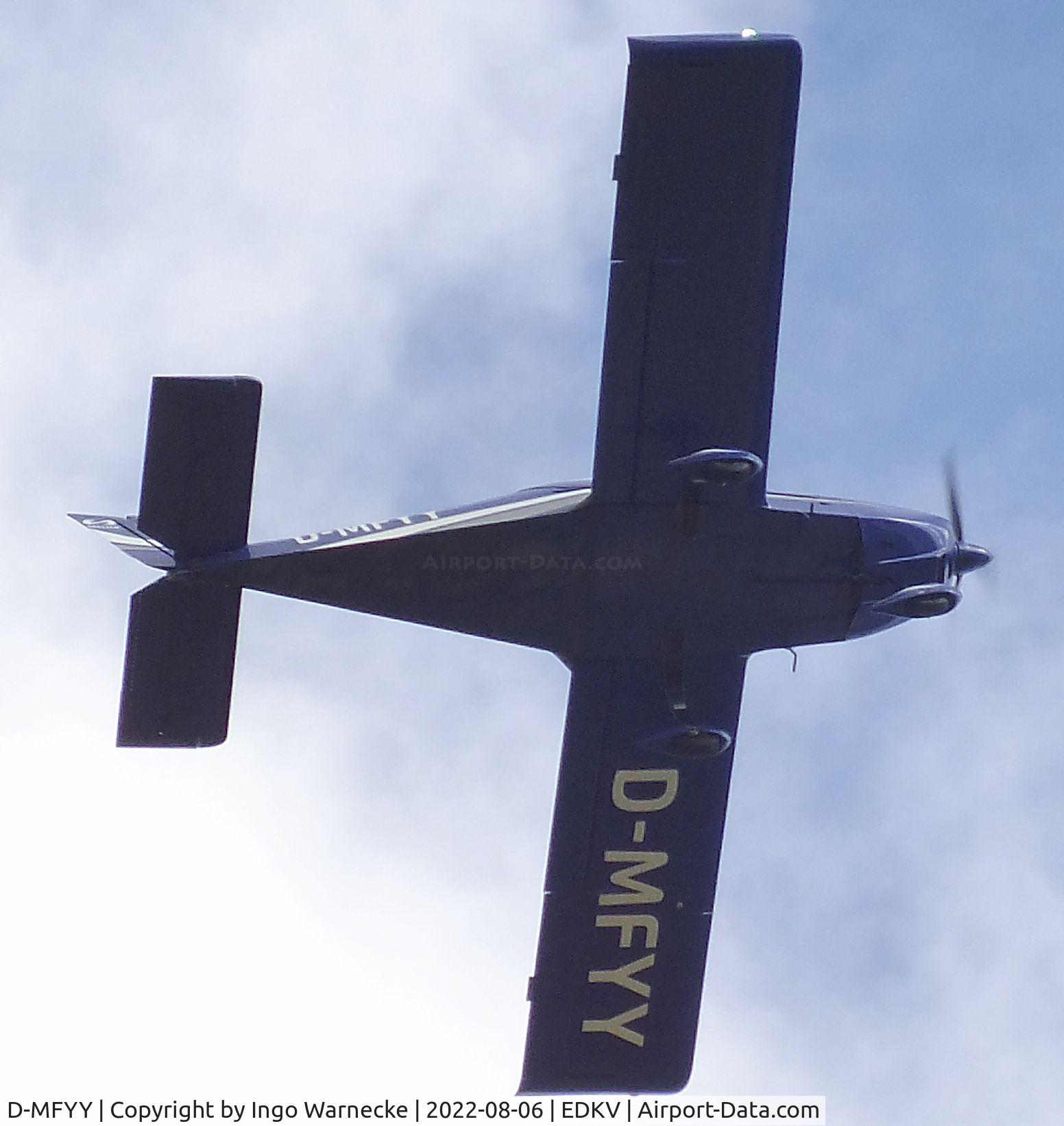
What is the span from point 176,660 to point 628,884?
5.08 m

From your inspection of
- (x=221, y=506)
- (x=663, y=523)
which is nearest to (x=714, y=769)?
(x=663, y=523)

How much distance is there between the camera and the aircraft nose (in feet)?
59.8

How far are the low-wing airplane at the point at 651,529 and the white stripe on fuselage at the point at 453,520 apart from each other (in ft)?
0.10

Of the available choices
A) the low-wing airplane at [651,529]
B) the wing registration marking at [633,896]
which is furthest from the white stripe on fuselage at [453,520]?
the wing registration marking at [633,896]

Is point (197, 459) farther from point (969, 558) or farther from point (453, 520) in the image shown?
point (969, 558)

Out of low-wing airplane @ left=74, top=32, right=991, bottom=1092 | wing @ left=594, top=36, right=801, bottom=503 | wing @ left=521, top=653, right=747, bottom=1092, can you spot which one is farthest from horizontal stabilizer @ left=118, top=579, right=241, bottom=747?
wing @ left=594, top=36, right=801, bottom=503

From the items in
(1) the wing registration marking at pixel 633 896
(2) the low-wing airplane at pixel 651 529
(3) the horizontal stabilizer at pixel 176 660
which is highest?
(2) the low-wing airplane at pixel 651 529

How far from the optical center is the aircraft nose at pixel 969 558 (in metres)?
18.2

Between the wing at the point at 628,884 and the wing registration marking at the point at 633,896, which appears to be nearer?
the wing at the point at 628,884

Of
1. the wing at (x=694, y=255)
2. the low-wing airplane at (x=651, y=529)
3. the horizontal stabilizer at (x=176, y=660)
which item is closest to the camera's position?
the wing at (x=694, y=255)

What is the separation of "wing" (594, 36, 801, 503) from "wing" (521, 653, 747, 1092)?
7.33 ft

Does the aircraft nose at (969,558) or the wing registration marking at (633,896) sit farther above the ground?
the aircraft nose at (969,558)

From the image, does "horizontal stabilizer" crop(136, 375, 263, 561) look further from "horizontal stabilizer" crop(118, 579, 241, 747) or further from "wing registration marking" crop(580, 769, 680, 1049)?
"wing registration marking" crop(580, 769, 680, 1049)

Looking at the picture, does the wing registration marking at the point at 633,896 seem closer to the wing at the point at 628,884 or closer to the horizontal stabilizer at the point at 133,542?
the wing at the point at 628,884
